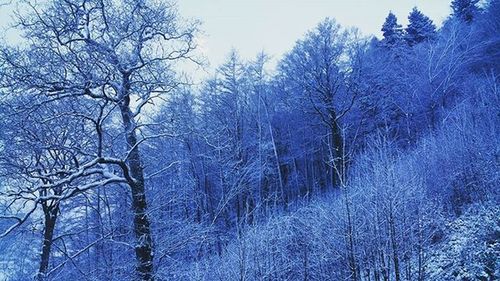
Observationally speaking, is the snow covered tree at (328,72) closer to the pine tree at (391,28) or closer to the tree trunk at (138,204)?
the pine tree at (391,28)

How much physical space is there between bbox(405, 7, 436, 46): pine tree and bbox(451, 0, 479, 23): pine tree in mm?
2493

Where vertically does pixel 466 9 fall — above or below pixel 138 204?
above

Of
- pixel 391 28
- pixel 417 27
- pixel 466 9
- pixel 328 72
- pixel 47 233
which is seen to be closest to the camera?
pixel 47 233

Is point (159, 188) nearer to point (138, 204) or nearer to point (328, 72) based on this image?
point (138, 204)

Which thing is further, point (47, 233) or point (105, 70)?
point (47, 233)

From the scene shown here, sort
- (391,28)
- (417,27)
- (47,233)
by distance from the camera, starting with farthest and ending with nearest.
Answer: (391,28) → (417,27) → (47,233)

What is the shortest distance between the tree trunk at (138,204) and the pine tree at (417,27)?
33.2 m

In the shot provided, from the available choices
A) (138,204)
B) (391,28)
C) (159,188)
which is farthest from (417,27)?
(138,204)

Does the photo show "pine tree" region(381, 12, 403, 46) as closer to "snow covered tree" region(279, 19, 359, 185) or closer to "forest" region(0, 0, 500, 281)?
"snow covered tree" region(279, 19, 359, 185)

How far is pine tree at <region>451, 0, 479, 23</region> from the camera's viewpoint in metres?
31.0

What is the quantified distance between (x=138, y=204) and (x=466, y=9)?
36.9 metres

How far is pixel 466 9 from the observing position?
32.0 metres

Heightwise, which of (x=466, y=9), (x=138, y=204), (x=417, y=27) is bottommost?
(x=138, y=204)

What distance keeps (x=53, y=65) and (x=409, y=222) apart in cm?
868
